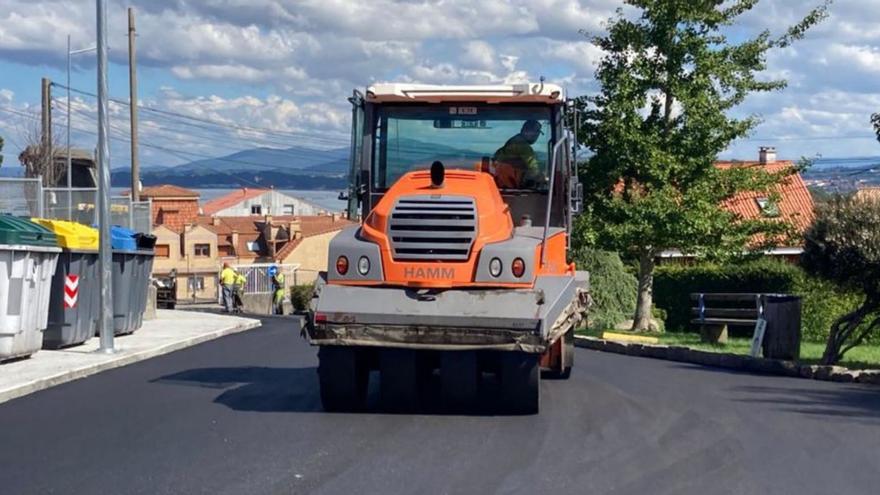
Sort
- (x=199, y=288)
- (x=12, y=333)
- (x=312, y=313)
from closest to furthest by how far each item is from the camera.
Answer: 1. (x=312, y=313)
2. (x=12, y=333)
3. (x=199, y=288)

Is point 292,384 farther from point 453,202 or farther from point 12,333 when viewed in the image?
point 12,333

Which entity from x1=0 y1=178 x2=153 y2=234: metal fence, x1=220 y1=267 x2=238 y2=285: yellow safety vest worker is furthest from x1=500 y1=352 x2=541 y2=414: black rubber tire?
x1=220 y1=267 x2=238 y2=285: yellow safety vest worker

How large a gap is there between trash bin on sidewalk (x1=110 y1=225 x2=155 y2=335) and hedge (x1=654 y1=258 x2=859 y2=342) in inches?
584

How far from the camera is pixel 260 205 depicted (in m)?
110

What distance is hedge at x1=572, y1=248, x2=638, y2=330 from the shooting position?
29.7 metres

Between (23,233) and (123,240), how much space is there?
6.38 meters

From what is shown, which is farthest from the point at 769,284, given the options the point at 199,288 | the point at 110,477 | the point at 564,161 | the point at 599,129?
the point at 199,288

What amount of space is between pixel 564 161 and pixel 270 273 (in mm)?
37297

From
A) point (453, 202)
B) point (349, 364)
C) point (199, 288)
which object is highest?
point (453, 202)

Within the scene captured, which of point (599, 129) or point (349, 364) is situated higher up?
point (599, 129)

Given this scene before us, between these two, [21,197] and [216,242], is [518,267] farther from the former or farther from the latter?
[216,242]

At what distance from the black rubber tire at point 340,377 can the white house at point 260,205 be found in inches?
3780

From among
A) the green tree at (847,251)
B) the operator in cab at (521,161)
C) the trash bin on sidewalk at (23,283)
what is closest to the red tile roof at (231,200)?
the trash bin on sidewalk at (23,283)

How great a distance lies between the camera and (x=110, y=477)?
8.35m
